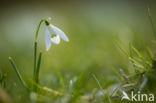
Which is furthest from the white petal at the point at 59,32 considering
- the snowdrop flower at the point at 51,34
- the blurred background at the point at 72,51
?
the blurred background at the point at 72,51

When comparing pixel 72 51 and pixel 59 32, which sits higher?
pixel 59 32

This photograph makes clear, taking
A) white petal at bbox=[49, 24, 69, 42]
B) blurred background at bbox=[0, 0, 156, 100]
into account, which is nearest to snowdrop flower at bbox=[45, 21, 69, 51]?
white petal at bbox=[49, 24, 69, 42]

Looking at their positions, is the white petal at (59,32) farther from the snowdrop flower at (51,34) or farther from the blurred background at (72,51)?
the blurred background at (72,51)

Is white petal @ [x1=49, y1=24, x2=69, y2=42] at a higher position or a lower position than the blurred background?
higher

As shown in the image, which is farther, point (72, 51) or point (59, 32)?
point (72, 51)

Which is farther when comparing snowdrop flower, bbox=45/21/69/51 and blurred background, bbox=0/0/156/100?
blurred background, bbox=0/0/156/100

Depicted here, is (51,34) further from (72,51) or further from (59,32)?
(72,51)

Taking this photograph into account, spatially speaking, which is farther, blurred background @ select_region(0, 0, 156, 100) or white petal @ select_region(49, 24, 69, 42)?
blurred background @ select_region(0, 0, 156, 100)

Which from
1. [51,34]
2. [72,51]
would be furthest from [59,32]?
[72,51]

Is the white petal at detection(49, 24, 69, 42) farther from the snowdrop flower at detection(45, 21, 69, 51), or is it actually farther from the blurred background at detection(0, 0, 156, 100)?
the blurred background at detection(0, 0, 156, 100)

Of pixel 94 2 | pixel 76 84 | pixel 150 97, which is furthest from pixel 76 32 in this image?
pixel 94 2

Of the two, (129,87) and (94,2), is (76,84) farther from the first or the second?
(94,2)

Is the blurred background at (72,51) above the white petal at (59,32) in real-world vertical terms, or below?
below
